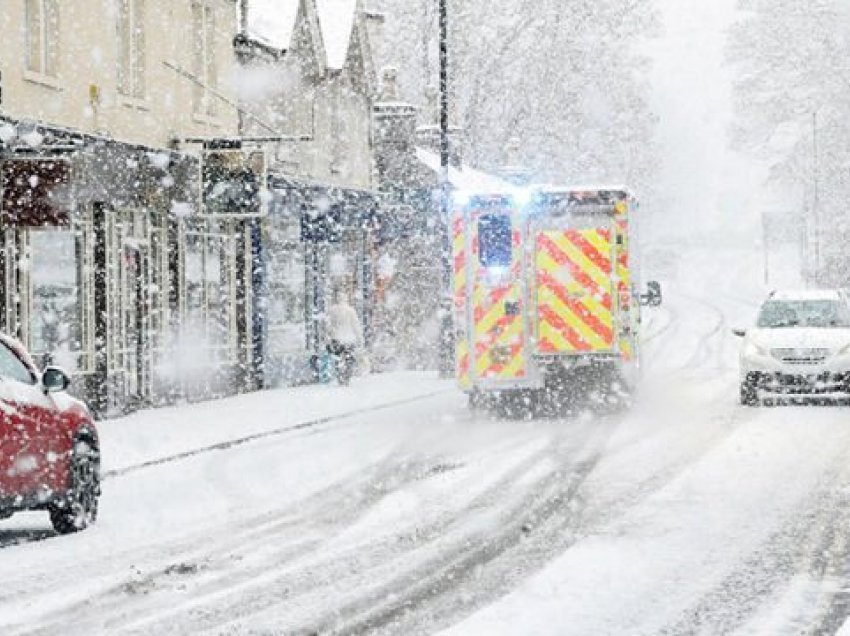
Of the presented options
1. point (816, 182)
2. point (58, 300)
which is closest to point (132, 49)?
point (58, 300)

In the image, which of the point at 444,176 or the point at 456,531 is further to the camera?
the point at 444,176

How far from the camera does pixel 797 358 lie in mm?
25844

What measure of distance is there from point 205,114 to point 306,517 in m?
18.1

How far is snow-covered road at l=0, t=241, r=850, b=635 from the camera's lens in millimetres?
9547

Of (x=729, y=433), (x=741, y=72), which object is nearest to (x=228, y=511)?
(x=729, y=433)

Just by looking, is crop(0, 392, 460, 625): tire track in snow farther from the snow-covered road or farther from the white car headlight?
the white car headlight

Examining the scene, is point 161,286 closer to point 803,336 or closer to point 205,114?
point 205,114

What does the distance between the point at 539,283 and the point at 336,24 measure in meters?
16.7

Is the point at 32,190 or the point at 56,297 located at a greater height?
the point at 32,190

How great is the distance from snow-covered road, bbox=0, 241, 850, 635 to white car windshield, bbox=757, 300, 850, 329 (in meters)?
2.41

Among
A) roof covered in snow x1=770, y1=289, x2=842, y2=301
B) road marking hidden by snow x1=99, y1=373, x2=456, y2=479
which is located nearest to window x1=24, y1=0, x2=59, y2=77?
road marking hidden by snow x1=99, y1=373, x2=456, y2=479

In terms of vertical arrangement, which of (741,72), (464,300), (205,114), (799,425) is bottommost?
(799,425)

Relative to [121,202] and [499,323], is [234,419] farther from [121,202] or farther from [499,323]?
[499,323]

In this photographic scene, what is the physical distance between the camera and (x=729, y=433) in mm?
21391
